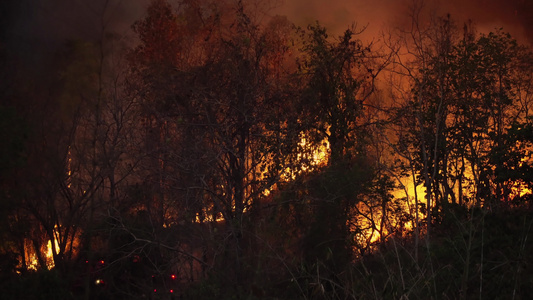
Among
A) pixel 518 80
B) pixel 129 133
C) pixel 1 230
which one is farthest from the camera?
pixel 518 80

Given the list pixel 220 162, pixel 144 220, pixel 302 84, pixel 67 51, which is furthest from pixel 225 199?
pixel 67 51

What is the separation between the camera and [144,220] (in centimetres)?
1563

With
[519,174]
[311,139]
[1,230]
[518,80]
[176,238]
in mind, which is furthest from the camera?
[518,80]

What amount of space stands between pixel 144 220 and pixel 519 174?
10116 millimetres

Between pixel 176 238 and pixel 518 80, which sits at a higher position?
pixel 518 80

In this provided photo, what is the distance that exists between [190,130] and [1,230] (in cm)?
550

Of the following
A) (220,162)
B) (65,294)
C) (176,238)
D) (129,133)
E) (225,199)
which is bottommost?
(65,294)

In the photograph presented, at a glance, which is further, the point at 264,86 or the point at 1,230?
the point at 264,86

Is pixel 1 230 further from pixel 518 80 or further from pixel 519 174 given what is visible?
pixel 518 80

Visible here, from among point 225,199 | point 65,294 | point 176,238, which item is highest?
point 225,199

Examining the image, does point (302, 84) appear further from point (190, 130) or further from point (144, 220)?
point (144, 220)

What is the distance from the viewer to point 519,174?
11461 mm

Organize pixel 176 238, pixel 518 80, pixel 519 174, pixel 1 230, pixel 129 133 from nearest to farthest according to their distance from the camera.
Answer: pixel 519 174 → pixel 1 230 → pixel 176 238 → pixel 129 133 → pixel 518 80

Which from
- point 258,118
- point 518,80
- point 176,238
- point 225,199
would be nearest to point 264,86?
point 258,118
